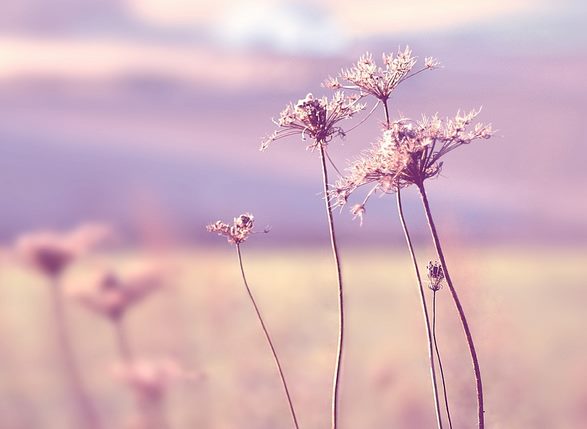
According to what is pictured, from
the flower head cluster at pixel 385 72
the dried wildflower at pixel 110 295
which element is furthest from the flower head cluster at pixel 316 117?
the dried wildflower at pixel 110 295

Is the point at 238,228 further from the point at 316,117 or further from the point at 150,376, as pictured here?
the point at 150,376

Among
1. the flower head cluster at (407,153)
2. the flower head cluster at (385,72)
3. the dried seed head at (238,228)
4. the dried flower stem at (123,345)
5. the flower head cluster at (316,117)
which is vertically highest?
the flower head cluster at (385,72)

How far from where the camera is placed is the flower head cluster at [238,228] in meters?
0.62

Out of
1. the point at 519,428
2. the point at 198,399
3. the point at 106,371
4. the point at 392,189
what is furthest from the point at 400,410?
the point at 392,189

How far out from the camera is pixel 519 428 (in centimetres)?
102

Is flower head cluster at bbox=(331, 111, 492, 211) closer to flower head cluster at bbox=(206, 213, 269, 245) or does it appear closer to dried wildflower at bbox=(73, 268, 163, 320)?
flower head cluster at bbox=(206, 213, 269, 245)

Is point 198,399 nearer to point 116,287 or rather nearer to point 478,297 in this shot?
point 116,287

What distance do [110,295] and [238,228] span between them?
29 cm

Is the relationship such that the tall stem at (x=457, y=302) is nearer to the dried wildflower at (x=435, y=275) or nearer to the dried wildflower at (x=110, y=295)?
the dried wildflower at (x=435, y=275)

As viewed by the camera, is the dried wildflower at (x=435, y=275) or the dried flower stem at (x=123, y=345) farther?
the dried flower stem at (x=123, y=345)

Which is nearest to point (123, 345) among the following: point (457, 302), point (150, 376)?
point (150, 376)

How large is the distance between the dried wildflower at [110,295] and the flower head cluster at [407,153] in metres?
0.34

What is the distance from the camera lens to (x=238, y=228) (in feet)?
2.05

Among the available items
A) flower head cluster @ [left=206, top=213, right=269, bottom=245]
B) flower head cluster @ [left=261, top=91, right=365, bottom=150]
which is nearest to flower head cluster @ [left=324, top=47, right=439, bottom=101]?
flower head cluster @ [left=261, top=91, right=365, bottom=150]
